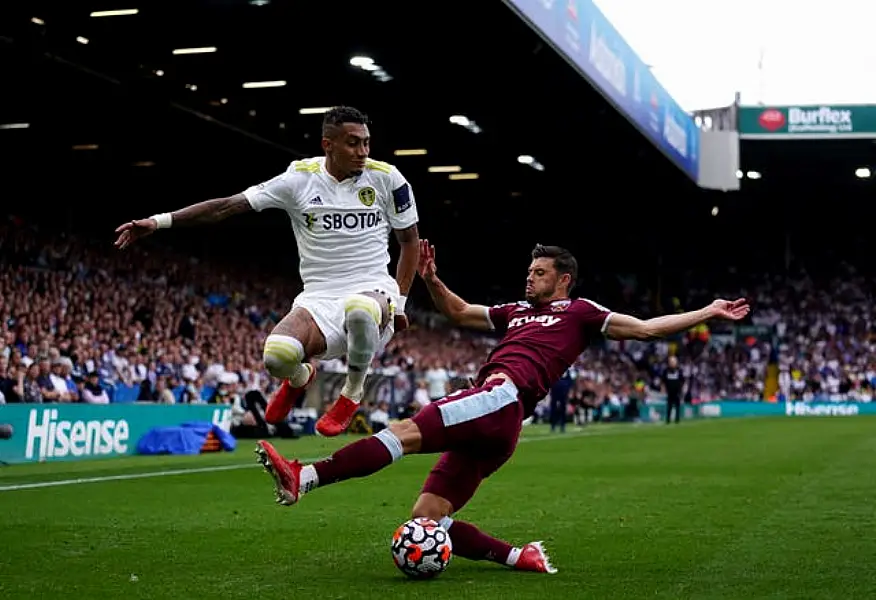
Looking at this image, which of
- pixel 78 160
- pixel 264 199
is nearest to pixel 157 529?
pixel 264 199

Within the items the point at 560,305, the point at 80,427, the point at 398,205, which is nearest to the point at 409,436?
the point at 560,305

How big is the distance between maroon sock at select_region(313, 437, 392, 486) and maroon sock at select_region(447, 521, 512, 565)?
0.67 m

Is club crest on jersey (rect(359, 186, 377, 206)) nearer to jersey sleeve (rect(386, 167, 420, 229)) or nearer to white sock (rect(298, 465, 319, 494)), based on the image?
jersey sleeve (rect(386, 167, 420, 229))

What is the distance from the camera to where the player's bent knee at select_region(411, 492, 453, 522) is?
7.15 meters

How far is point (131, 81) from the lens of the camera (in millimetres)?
27844

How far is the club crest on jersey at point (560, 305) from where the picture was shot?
24.8 feet

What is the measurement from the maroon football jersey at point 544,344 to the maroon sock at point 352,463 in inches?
33.5

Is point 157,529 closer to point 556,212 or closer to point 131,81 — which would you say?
point 131,81

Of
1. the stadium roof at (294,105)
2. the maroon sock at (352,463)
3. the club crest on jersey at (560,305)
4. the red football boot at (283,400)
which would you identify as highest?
the stadium roof at (294,105)

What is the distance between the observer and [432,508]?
7176 mm

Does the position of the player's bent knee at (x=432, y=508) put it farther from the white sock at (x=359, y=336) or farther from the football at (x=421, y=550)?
the white sock at (x=359, y=336)

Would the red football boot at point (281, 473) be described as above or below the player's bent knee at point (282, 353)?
below

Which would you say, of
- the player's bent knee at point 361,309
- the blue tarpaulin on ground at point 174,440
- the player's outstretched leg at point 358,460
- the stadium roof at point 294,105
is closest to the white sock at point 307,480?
the player's outstretched leg at point 358,460

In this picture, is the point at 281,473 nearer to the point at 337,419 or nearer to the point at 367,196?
the point at 337,419
